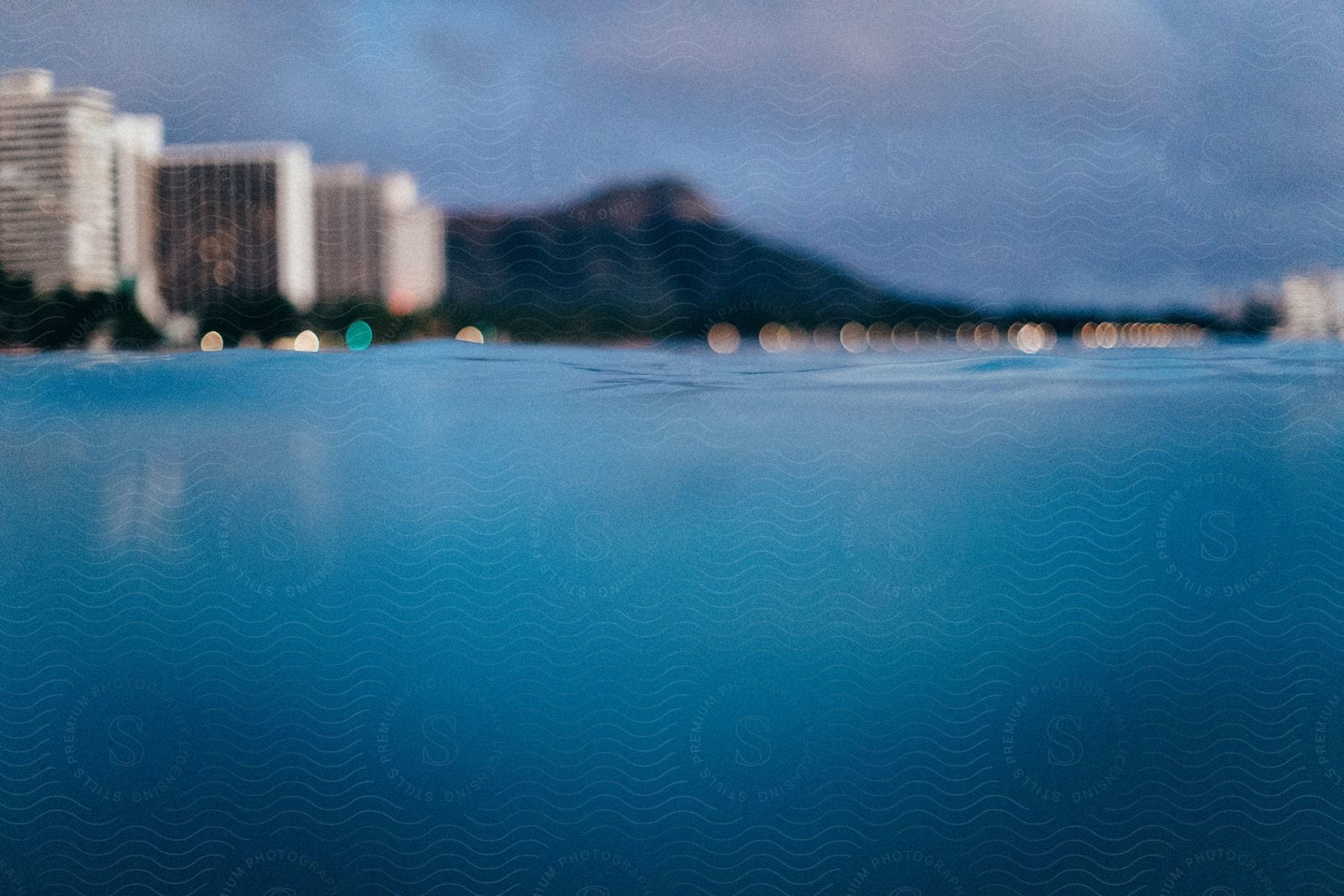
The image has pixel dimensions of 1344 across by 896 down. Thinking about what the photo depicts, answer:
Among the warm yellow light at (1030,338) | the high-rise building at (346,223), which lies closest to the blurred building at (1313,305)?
the warm yellow light at (1030,338)

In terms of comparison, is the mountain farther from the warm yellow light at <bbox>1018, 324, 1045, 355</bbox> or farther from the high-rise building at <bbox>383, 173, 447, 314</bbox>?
the warm yellow light at <bbox>1018, 324, 1045, 355</bbox>

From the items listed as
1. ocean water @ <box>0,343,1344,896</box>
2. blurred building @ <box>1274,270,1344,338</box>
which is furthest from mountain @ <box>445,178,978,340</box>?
blurred building @ <box>1274,270,1344,338</box>

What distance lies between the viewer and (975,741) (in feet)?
11.2

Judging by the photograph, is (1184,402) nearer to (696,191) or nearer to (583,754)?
(696,191)

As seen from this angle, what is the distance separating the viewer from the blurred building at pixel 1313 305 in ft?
12.0

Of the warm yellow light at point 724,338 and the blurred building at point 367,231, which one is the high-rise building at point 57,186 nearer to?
the blurred building at point 367,231

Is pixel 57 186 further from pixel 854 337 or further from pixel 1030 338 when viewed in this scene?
pixel 1030 338

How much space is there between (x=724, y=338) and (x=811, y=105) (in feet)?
3.05

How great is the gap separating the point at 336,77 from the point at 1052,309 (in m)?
3.00

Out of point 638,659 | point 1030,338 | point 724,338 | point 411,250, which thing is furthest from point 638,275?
point 1030,338

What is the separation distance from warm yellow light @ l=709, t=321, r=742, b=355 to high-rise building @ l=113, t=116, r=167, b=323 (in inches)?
84.5

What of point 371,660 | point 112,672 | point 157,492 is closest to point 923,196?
point 371,660

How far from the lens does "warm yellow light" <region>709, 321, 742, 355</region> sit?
364cm

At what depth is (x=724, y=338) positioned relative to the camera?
3688 millimetres
